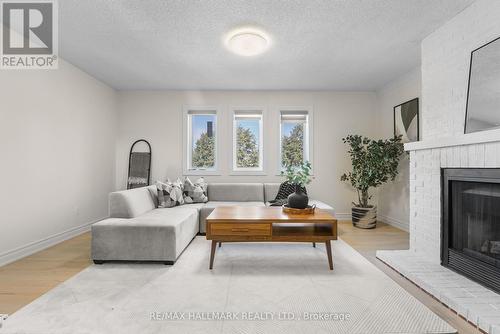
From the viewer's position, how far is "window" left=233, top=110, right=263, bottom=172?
16.9 ft

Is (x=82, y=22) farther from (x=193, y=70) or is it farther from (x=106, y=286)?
(x=106, y=286)

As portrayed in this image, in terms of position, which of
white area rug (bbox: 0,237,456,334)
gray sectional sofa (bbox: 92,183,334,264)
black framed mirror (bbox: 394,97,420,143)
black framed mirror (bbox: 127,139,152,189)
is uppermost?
black framed mirror (bbox: 394,97,420,143)

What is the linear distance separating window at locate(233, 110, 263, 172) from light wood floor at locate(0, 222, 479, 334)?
7.02ft

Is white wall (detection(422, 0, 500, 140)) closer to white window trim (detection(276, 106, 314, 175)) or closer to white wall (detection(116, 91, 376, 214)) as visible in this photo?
white wall (detection(116, 91, 376, 214))

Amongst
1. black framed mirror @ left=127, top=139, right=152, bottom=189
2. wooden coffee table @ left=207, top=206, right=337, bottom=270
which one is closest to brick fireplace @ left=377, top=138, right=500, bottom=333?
wooden coffee table @ left=207, top=206, right=337, bottom=270

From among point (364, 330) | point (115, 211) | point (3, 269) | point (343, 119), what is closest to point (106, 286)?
point (115, 211)

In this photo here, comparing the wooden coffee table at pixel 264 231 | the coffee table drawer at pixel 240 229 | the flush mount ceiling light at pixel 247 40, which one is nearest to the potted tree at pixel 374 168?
the wooden coffee table at pixel 264 231

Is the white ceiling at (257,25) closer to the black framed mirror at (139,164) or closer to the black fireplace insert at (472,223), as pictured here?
the black framed mirror at (139,164)

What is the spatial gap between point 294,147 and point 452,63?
294cm

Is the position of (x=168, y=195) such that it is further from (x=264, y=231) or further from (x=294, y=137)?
→ (x=294, y=137)

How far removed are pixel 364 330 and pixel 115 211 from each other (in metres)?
2.76

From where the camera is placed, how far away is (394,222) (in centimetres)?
445

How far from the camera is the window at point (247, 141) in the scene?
5.16 m

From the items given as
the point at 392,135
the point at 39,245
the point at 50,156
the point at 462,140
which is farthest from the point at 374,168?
the point at 39,245
